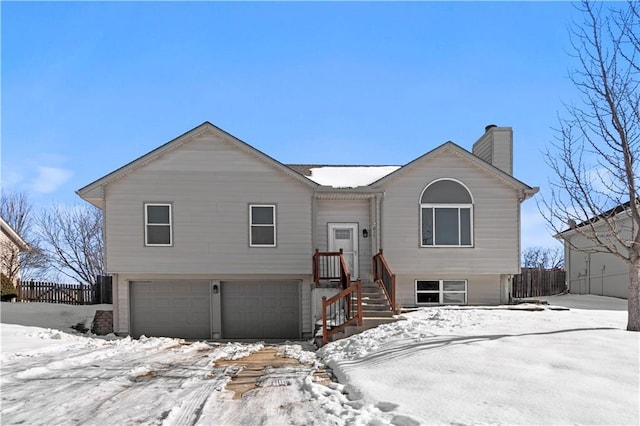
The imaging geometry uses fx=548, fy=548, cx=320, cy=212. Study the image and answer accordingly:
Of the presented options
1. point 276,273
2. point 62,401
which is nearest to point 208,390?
point 62,401

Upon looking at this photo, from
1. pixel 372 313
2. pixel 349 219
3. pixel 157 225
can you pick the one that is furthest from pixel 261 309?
pixel 372 313

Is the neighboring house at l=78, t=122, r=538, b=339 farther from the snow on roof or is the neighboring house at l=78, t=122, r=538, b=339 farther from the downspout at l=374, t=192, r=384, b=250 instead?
the snow on roof

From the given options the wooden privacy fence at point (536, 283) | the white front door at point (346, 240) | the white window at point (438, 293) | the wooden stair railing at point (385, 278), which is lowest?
the wooden privacy fence at point (536, 283)

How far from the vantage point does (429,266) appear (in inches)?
677

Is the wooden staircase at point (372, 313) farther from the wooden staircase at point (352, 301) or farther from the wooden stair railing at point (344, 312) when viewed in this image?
the wooden stair railing at point (344, 312)

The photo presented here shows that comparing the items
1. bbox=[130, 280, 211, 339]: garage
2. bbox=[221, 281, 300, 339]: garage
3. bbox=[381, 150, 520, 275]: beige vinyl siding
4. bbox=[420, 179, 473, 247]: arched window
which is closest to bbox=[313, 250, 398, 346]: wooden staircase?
bbox=[381, 150, 520, 275]: beige vinyl siding

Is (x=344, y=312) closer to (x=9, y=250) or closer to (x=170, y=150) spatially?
(x=170, y=150)

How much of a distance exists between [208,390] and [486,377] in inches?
142

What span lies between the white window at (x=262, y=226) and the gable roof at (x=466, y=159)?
3.39 metres

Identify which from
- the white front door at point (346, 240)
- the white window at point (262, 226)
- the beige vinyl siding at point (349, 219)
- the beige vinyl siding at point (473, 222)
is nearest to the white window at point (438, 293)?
the beige vinyl siding at point (473, 222)

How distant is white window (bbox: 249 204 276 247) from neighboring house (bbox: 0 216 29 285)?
52.7 ft

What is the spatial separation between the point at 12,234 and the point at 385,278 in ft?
72.0

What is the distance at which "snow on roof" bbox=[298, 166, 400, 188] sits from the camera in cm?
1783

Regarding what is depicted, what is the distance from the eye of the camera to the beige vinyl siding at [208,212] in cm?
1669
